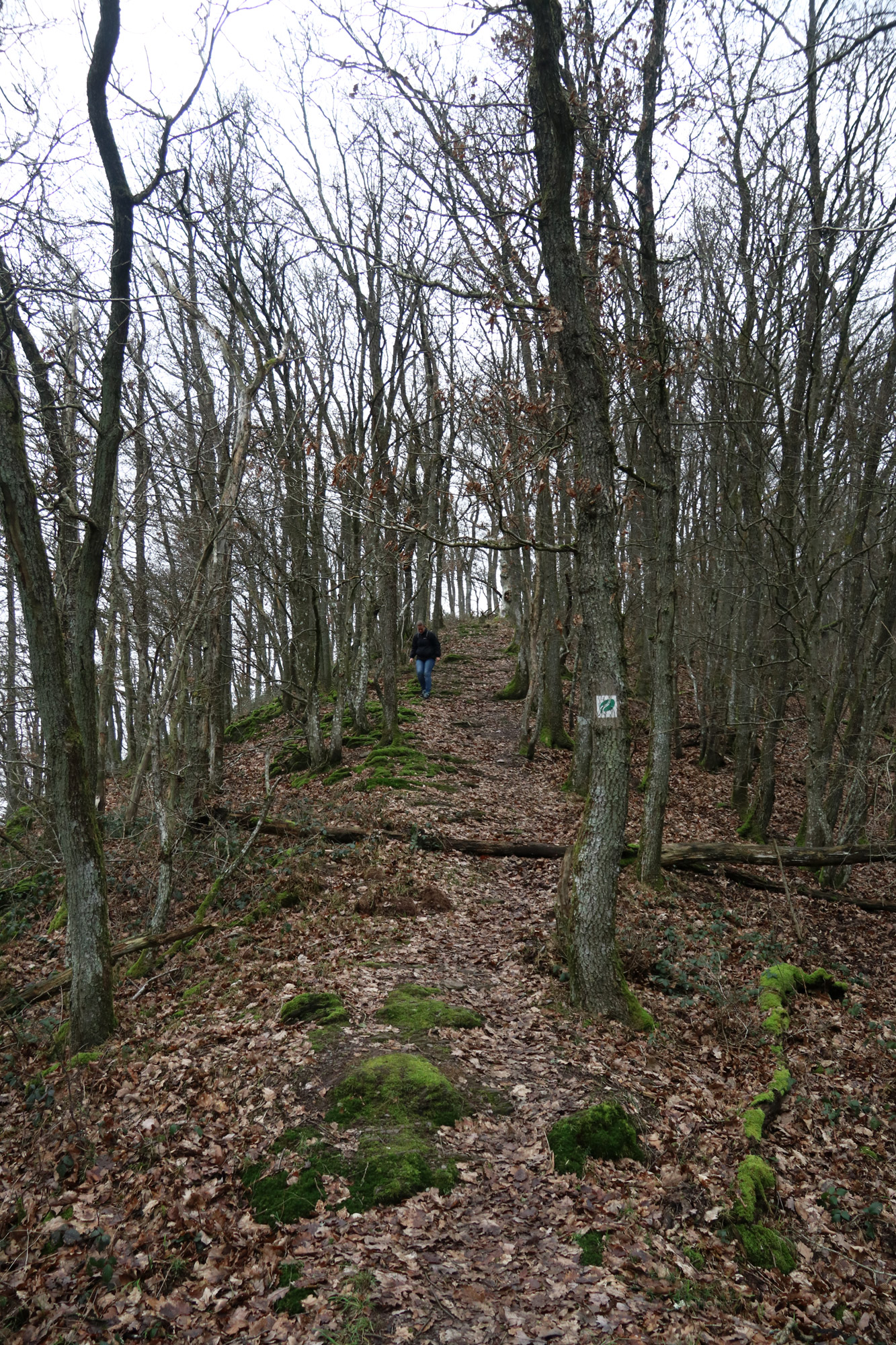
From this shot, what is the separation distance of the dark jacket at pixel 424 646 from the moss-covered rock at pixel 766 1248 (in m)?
14.4

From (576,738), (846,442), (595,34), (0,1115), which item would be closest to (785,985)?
(576,738)

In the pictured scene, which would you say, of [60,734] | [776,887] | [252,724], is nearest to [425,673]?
[252,724]

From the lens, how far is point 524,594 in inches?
736

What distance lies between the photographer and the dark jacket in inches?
703

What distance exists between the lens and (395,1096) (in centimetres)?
494

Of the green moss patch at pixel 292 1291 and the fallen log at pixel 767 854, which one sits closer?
the green moss patch at pixel 292 1291

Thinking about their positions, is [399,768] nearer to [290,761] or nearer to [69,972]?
[290,761]

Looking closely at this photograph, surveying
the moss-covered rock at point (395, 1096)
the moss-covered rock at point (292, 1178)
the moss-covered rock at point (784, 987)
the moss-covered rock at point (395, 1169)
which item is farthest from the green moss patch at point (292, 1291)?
the moss-covered rock at point (784, 987)

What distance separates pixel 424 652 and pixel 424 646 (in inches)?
7.2

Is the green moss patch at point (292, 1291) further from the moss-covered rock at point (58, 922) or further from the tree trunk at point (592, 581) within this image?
the moss-covered rock at point (58, 922)

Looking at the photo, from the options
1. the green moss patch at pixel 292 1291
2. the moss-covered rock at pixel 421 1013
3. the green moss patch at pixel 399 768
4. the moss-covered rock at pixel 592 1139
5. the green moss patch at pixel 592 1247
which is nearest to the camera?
the green moss patch at pixel 292 1291

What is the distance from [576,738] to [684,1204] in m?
9.14

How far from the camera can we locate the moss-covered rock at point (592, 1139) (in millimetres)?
4590

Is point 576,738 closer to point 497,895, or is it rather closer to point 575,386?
point 497,895
